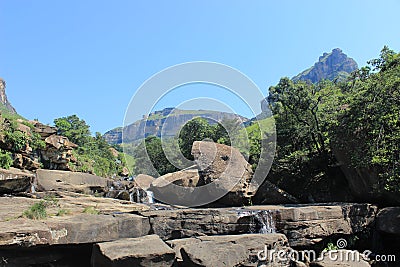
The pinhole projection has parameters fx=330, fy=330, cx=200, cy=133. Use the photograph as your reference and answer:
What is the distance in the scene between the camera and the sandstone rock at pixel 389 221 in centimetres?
1127

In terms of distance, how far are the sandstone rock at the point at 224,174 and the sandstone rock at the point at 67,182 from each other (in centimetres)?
635

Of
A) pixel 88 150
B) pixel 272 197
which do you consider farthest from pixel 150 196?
pixel 88 150

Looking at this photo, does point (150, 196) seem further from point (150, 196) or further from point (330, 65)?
point (330, 65)

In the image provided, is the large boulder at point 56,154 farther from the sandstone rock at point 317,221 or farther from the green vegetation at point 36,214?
the sandstone rock at point 317,221

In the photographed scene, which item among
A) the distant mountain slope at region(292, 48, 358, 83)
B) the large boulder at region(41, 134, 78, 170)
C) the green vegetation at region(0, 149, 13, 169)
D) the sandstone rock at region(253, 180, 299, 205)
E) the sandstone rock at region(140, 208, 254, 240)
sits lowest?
the sandstone rock at region(140, 208, 254, 240)

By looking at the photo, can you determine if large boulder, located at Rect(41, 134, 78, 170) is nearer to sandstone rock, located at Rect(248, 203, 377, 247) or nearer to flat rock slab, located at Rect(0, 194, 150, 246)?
flat rock slab, located at Rect(0, 194, 150, 246)

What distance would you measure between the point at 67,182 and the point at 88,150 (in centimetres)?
1992

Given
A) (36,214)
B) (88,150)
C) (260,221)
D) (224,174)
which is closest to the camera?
(36,214)

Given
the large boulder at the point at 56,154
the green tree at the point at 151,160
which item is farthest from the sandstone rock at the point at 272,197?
the green tree at the point at 151,160

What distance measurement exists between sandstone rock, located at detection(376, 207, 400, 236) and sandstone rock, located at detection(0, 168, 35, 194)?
1323cm

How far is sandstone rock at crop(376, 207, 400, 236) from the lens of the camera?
11273 mm

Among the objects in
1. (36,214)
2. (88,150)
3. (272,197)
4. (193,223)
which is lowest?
(193,223)

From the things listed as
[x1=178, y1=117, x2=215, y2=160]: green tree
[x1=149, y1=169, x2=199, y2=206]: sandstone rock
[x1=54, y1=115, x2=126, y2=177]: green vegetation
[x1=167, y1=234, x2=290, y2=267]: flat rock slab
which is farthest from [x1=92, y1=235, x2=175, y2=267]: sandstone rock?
[x1=178, y1=117, x2=215, y2=160]: green tree

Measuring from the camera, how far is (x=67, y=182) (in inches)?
695
